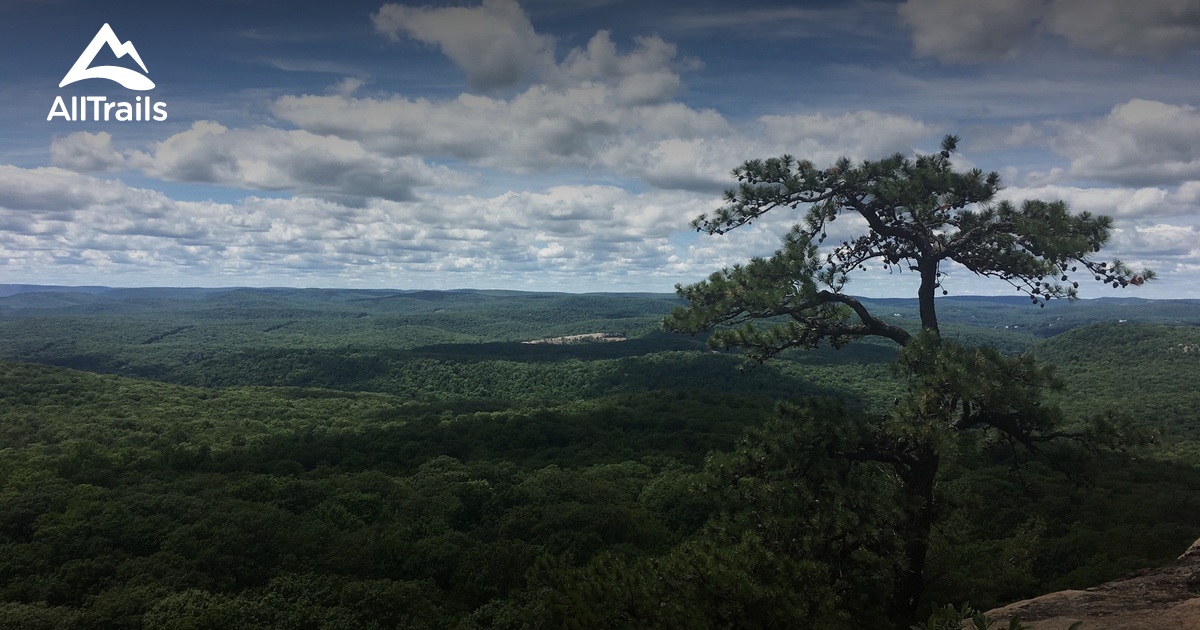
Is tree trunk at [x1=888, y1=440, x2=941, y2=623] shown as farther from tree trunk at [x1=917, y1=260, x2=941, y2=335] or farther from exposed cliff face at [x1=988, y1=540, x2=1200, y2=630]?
tree trunk at [x1=917, y1=260, x2=941, y2=335]

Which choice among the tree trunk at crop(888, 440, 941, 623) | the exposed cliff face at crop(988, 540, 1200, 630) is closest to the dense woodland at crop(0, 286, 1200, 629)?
the tree trunk at crop(888, 440, 941, 623)

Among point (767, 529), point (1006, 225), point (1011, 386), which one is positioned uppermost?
point (1006, 225)

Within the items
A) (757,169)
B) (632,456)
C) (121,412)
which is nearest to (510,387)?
(121,412)

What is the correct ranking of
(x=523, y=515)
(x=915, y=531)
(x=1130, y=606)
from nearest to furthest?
1. (x=1130, y=606)
2. (x=915, y=531)
3. (x=523, y=515)

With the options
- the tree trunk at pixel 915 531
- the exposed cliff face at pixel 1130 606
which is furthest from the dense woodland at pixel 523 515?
the exposed cliff face at pixel 1130 606

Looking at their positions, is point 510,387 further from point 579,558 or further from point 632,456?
point 579,558

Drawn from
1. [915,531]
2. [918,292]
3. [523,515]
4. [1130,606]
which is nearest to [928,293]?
[918,292]

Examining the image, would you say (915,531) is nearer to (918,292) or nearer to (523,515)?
(918,292)

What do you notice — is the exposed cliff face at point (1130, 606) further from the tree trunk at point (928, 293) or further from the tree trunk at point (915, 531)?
the tree trunk at point (928, 293)
